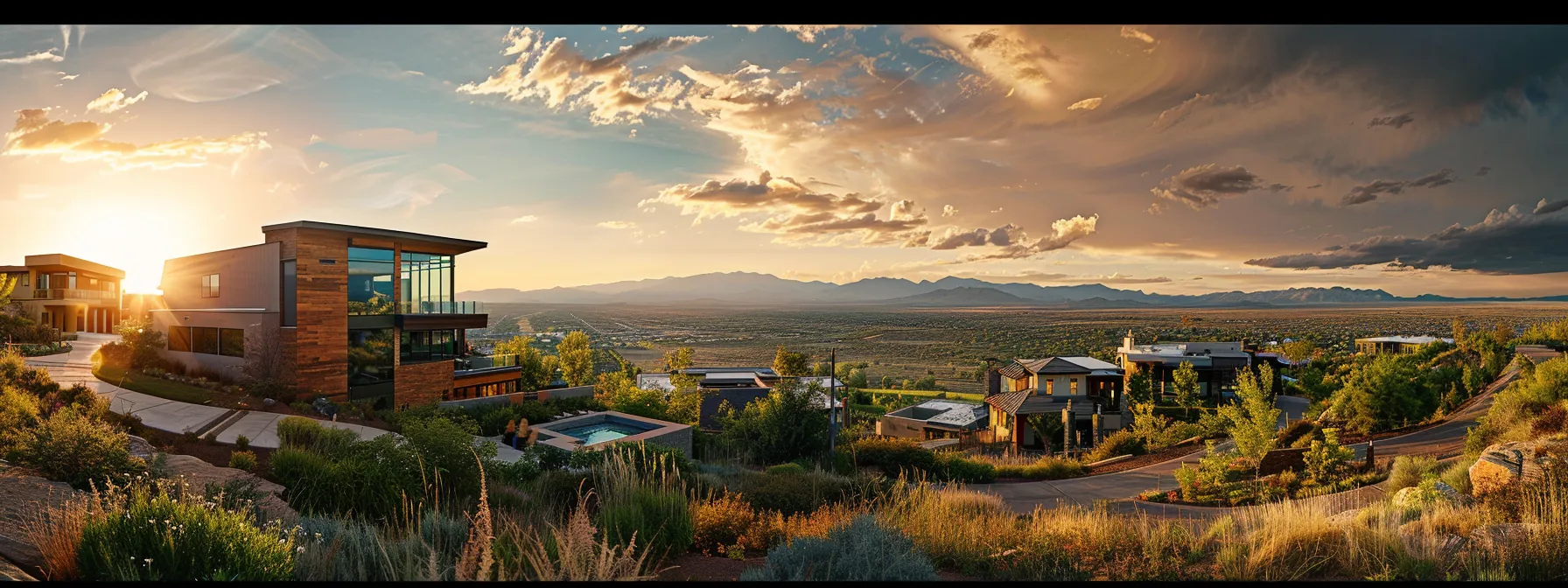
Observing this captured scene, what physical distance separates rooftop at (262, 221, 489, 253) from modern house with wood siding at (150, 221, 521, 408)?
4 centimetres

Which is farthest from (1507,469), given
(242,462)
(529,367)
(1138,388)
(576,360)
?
(576,360)

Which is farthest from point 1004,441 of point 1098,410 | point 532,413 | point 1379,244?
point 532,413

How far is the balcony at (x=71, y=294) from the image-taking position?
35.1 m

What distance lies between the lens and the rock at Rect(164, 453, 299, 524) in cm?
681

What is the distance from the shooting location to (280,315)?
2064 cm

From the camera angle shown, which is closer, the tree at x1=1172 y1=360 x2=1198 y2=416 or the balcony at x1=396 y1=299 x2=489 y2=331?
the balcony at x1=396 y1=299 x2=489 y2=331

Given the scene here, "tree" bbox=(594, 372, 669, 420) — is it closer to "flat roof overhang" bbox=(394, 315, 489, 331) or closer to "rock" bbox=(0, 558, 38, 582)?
"flat roof overhang" bbox=(394, 315, 489, 331)

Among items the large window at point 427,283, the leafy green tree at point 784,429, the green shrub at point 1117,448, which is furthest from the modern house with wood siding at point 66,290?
the green shrub at point 1117,448

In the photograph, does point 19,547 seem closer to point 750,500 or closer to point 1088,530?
point 750,500

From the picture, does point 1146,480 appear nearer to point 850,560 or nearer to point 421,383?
point 850,560

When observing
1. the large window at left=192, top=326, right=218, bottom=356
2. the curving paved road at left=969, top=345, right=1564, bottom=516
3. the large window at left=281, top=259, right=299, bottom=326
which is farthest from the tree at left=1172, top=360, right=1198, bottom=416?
the large window at left=192, top=326, right=218, bottom=356

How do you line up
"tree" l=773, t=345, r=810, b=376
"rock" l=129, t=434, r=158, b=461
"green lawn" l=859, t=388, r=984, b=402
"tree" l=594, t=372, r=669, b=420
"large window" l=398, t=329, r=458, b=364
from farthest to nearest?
"green lawn" l=859, t=388, r=984, b=402 → "tree" l=773, t=345, r=810, b=376 → "tree" l=594, t=372, r=669, b=420 → "large window" l=398, t=329, r=458, b=364 → "rock" l=129, t=434, r=158, b=461

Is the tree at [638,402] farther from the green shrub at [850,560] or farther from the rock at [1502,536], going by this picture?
the rock at [1502,536]

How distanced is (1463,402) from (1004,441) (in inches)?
614
